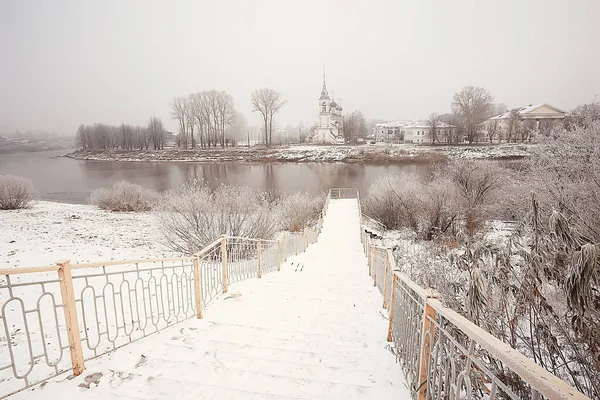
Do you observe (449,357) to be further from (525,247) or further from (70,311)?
(525,247)

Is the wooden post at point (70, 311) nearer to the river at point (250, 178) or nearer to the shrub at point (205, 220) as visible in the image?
the shrub at point (205, 220)

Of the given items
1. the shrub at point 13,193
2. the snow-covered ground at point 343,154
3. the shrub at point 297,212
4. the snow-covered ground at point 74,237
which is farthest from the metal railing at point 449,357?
the snow-covered ground at point 343,154

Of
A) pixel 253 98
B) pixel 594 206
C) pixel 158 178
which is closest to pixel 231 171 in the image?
Result: pixel 158 178

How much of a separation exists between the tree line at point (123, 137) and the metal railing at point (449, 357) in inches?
3595

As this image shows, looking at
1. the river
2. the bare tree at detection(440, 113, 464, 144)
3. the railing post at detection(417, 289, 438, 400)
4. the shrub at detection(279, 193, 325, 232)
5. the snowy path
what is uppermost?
the bare tree at detection(440, 113, 464, 144)

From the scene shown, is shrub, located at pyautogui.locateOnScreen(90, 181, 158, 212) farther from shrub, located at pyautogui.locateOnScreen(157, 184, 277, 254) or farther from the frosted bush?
the frosted bush

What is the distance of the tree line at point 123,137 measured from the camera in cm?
8675

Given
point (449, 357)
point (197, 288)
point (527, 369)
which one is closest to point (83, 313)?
point (197, 288)

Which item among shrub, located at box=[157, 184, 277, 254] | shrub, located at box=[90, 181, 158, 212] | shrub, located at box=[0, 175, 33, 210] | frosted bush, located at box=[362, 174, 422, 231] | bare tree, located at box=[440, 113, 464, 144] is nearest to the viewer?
shrub, located at box=[157, 184, 277, 254]

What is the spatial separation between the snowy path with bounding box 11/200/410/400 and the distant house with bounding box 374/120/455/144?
74.8 meters

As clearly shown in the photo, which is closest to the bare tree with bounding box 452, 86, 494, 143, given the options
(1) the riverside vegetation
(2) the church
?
(2) the church

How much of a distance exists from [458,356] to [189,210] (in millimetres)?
13689

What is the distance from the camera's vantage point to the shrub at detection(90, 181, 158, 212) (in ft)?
83.1

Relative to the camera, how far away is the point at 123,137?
88625mm
